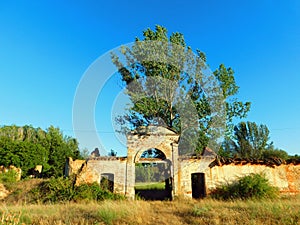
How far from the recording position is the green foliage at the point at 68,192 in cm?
1245

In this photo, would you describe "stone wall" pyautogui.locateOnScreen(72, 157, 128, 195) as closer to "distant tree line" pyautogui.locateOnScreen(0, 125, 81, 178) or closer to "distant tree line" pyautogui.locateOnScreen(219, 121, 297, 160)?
"distant tree line" pyautogui.locateOnScreen(0, 125, 81, 178)

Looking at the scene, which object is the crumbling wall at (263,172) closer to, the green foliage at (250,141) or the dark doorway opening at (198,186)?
the dark doorway opening at (198,186)

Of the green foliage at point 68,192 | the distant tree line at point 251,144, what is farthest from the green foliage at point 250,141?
the green foliage at point 68,192

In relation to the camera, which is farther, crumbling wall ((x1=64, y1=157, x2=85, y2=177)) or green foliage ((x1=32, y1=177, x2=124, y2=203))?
crumbling wall ((x1=64, y1=157, x2=85, y2=177))

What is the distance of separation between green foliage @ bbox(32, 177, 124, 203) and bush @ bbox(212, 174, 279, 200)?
6.10 meters

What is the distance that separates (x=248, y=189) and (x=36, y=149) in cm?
2440

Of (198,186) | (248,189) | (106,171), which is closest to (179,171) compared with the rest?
(198,186)

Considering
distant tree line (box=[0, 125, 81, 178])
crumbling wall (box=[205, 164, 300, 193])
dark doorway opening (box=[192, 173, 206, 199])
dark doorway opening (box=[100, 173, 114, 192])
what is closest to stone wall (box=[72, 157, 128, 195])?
dark doorway opening (box=[100, 173, 114, 192])

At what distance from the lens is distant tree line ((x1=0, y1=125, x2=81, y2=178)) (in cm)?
2428

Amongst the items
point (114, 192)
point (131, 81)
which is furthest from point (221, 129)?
point (114, 192)

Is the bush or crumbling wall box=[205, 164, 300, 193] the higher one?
crumbling wall box=[205, 164, 300, 193]

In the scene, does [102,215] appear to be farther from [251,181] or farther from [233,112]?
[233,112]

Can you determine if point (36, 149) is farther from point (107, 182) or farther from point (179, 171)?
point (179, 171)

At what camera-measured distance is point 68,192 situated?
41.5ft
